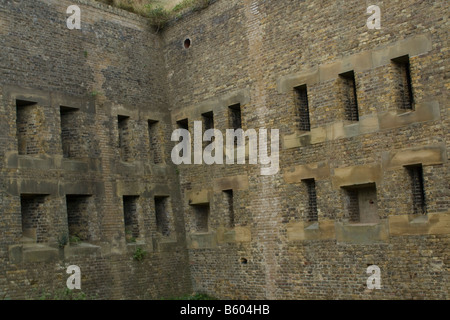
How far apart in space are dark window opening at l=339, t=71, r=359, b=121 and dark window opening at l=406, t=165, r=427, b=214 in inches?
82.2

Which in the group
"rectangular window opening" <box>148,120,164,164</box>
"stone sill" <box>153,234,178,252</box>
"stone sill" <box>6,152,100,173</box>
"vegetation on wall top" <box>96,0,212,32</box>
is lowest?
"stone sill" <box>153,234,178,252</box>

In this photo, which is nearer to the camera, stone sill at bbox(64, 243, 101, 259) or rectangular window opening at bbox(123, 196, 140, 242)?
stone sill at bbox(64, 243, 101, 259)

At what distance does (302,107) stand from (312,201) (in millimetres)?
2351

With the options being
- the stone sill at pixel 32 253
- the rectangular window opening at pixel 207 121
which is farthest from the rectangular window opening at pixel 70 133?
the rectangular window opening at pixel 207 121

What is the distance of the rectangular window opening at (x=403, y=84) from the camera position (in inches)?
535

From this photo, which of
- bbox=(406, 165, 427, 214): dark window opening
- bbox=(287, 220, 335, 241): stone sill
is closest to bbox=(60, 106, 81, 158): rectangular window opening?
bbox=(287, 220, 335, 241): stone sill

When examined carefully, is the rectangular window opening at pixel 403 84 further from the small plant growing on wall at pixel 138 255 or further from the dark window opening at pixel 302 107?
the small plant growing on wall at pixel 138 255

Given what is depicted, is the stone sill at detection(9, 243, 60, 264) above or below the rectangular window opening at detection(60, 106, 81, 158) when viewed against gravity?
below

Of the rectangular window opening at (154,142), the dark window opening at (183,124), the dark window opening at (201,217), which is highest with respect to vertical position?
the dark window opening at (183,124)

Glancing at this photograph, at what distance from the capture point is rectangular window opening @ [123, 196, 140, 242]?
17141 mm

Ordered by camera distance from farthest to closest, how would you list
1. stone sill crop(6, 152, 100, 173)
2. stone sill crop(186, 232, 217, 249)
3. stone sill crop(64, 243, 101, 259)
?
stone sill crop(186, 232, 217, 249)
stone sill crop(64, 243, 101, 259)
stone sill crop(6, 152, 100, 173)

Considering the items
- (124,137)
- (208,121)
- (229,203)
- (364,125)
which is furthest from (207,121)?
(364,125)

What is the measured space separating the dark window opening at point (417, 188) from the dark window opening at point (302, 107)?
3162mm

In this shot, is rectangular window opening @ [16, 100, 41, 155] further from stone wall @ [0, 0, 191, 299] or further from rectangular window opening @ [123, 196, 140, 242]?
rectangular window opening @ [123, 196, 140, 242]
